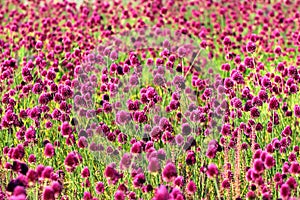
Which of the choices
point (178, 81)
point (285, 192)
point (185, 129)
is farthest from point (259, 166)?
point (178, 81)

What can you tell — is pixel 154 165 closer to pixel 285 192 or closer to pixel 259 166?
pixel 259 166

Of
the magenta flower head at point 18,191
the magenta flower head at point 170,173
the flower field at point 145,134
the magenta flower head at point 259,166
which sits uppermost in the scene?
the magenta flower head at point 18,191

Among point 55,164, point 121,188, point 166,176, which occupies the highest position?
point 166,176

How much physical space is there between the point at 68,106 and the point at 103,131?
0.50 meters

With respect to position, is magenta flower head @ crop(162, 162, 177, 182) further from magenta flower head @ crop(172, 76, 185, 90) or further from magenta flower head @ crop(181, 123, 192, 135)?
magenta flower head @ crop(172, 76, 185, 90)

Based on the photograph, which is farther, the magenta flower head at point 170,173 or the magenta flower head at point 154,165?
the magenta flower head at point 154,165

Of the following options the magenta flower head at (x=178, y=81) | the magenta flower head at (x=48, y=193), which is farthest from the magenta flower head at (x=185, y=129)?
the magenta flower head at (x=48, y=193)

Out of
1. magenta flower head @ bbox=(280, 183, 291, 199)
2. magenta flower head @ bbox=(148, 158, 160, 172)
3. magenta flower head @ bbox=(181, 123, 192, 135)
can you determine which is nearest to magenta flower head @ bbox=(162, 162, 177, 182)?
magenta flower head @ bbox=(148, 158, 160, 172)

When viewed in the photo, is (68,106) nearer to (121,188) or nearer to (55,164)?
(55,164)

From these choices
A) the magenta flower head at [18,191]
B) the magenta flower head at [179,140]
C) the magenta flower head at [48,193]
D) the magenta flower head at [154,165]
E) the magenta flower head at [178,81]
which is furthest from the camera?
the magenta flower head at [178,81]

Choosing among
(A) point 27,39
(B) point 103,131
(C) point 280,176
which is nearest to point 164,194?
(C) point 280,176

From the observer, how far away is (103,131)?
3676 mm

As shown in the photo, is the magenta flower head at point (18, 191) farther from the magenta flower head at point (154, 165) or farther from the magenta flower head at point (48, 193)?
the magenta flower head at point (154, 165)

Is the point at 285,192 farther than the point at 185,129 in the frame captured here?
No
